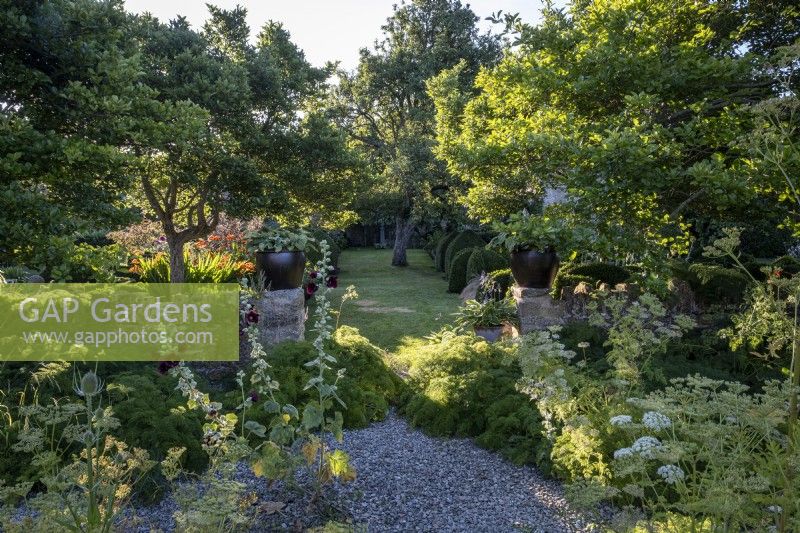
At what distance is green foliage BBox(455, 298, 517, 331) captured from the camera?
678 centimetres

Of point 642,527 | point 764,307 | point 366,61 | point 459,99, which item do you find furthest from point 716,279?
point 366,61

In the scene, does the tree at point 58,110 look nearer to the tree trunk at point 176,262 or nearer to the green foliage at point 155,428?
the green foliage at point 155,428

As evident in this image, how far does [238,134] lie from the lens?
26.5ft

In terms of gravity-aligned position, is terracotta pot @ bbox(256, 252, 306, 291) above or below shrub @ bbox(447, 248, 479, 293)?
above

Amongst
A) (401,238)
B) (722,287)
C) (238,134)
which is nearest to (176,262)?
(238,134)

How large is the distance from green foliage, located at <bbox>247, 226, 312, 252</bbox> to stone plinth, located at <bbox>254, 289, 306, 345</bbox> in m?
0.51

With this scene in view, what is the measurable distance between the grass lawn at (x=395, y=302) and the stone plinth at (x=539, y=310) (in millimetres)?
1978

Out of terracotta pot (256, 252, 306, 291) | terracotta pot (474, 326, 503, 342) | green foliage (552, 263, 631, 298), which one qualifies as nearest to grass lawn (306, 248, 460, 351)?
terracotta pot (474, 326, 503, 342)

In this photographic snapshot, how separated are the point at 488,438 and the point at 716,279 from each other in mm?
4009

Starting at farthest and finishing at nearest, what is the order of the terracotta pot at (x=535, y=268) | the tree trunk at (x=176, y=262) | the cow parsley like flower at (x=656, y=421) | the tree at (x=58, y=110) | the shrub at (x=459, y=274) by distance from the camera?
the shrub at (x=459, y=274), the tree trunk at (x=176, y=262), the terracotta pot at (x=535, y=268), the tree at (x=58, y=110), the cow parsley like flower at (x=656, y=421)

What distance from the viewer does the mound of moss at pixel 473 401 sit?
3.66 metres

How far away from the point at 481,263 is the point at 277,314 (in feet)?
23.5

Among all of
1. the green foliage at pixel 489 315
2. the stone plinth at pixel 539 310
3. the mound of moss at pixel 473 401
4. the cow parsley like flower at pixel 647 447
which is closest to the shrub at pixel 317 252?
the green foliage at pixel 489 315

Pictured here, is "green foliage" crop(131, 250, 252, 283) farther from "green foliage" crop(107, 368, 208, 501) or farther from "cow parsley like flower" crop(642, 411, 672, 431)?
"cow parsley like flower" crop(642, 411, 672, 431)
